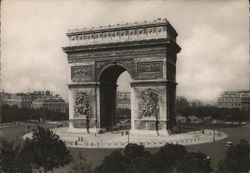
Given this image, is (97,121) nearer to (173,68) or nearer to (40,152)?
(173,68)

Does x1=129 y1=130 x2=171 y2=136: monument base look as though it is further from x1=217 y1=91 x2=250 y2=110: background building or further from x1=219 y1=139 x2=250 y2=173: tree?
x1=217 y1=91 x2=250 y2=110: background building

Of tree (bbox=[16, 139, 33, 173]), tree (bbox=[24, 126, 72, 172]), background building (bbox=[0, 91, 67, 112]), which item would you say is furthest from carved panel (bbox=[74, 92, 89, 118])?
background building (bbox=[0, 91, 67, 112])

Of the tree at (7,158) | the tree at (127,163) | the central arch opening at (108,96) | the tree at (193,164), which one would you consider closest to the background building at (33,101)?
the central arch opening at (108,96)

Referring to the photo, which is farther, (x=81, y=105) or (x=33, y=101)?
(x=33, y=101)

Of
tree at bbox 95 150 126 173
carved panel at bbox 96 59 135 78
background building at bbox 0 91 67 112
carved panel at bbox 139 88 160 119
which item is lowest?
tree at bbox 95 150 126 173

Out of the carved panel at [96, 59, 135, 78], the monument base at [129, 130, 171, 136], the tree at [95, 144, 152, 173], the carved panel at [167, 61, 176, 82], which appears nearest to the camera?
the tree at [95, 144, 152, 173]

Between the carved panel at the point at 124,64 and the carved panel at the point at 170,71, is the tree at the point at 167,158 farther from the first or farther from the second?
the carved panel at the point at 124,64

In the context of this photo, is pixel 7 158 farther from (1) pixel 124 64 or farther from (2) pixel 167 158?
(1) pixel 124 64

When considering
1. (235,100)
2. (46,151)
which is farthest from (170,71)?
(235,100)

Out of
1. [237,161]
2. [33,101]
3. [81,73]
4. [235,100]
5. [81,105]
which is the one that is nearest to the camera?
[237,161]
